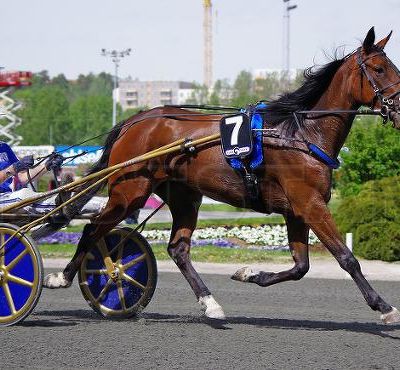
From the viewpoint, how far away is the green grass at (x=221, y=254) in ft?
40.8

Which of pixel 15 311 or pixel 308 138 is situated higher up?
pixel 308 138

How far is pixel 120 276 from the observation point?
7336 mm

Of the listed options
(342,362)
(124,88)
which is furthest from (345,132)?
(124,88)

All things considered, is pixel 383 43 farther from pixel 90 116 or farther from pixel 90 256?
pixel 90 116

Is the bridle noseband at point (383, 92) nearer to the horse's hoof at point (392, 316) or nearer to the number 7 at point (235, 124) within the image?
the number 7 at point (235, 124)

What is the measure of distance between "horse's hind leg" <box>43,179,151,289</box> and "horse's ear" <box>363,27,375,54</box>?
2.06 m

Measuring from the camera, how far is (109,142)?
24.9 ft

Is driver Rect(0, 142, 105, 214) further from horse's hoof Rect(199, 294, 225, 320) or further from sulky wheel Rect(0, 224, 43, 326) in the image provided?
horse's hoof Rect(199, 294, 225, 320)

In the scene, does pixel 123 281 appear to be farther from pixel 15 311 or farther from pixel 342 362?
pixel 342 362

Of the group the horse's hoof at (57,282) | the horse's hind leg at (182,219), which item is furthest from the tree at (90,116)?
the horse's hoof at (57,282)

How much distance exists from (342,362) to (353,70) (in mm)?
2291

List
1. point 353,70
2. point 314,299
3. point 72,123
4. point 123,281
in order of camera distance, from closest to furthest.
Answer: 1. point 353,70
2. point 123,281
3. point 314,299
4. point 72,123

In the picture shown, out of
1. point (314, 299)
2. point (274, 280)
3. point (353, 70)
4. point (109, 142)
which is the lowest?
point (314, 299)

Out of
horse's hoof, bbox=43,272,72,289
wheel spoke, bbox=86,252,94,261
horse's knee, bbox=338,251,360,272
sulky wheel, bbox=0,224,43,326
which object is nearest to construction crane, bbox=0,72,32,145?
wheel spoke, bbox=86,252,94,261
